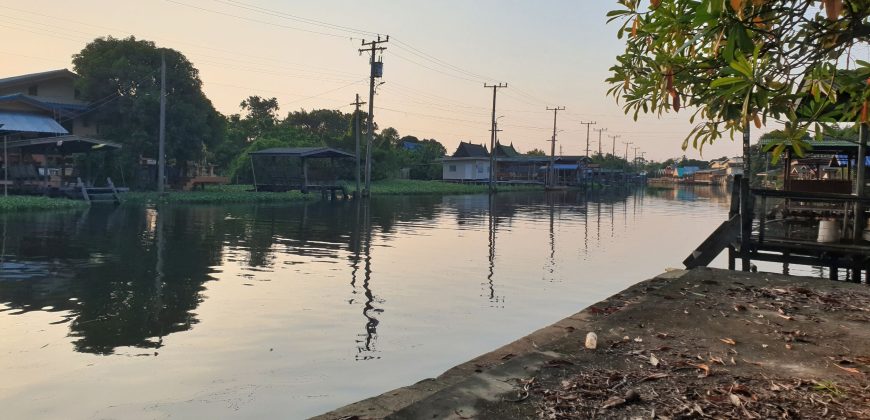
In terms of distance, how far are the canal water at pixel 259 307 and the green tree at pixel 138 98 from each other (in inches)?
715

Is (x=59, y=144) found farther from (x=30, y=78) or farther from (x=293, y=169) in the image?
(x=293, y=169)

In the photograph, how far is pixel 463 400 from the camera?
422 centimetres

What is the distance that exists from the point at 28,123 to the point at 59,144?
503cm

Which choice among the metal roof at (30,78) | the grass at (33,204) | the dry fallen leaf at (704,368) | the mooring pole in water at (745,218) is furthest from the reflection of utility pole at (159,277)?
the metal roof at (30,78)

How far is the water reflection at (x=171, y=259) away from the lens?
8.80 metres

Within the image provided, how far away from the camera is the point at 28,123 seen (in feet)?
112

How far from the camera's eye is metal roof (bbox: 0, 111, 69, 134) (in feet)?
107

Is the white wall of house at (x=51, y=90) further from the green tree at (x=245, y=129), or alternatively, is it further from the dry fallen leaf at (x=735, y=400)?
the dry fallen leaf at (x=735, y=400)

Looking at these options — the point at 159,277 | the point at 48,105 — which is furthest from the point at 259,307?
the point at 48,105

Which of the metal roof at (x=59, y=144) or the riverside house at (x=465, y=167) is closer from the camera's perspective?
the metal roof at (x=59, y=144)

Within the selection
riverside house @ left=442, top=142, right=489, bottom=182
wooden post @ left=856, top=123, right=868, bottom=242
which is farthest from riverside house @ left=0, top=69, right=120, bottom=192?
riverside house @ left=442, top=142, right=489, bottom=182

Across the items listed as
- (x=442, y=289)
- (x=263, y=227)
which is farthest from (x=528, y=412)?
(x=263, y=227)

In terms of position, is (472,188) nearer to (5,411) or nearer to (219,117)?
(219,117)

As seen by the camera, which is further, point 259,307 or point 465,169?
point 465,169
